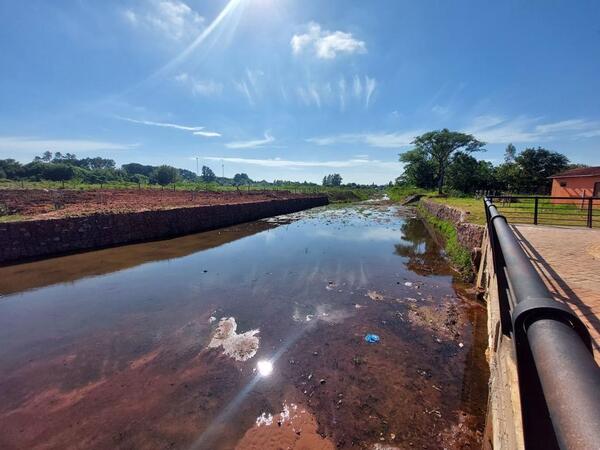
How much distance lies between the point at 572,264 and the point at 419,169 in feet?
199

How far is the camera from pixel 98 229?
45.5 ft

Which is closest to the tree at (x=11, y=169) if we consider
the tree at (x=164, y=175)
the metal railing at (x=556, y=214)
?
the tree at (x=164, y=175)

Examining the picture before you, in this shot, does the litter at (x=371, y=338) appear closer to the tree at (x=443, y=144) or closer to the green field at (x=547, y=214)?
the green field at (x=547, y=214)

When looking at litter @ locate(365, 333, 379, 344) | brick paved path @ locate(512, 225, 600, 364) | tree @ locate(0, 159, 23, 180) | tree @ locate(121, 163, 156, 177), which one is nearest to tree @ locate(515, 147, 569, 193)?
brick paved path @ locate(512, 225, 600, 364)

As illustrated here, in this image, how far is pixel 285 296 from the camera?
812cm

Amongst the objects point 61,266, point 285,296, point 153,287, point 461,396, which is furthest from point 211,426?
point 61,266

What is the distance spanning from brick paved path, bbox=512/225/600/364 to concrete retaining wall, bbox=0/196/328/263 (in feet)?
51.4

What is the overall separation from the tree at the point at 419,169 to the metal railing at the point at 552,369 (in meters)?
57.8

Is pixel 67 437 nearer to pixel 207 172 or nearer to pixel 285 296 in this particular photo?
pixel 285 296

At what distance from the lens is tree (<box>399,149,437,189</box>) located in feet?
186

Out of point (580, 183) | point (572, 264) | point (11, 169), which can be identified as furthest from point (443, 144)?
point (11, 169)

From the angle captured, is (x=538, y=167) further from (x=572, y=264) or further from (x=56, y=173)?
(x=56, y=173)

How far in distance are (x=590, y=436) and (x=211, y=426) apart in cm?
448

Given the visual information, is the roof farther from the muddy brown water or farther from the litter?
the litter
